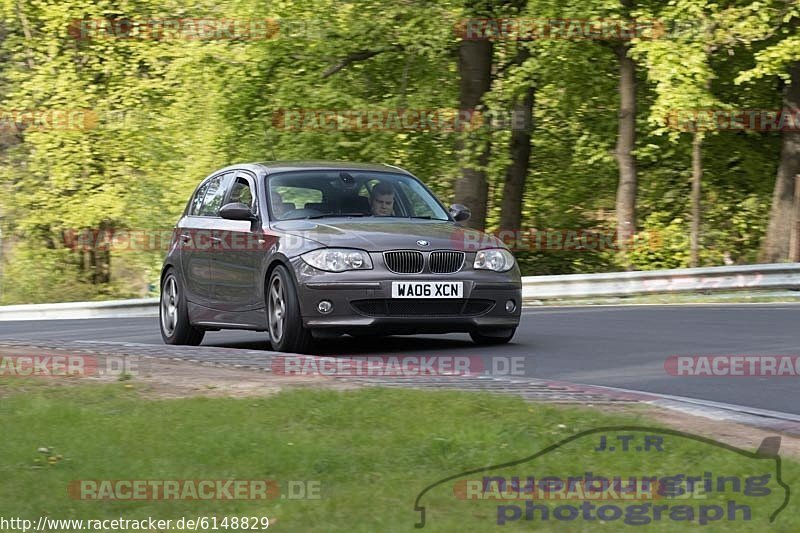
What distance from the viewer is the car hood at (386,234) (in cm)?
1227

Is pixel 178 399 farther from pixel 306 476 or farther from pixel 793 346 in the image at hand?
pixel 793 346

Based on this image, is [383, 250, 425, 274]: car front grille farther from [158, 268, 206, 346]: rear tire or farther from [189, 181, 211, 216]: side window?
[189, 181, 211, 216]: side window

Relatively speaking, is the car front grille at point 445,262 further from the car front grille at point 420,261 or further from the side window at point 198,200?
the side window at point 198,200

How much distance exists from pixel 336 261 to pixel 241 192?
2.06 metres

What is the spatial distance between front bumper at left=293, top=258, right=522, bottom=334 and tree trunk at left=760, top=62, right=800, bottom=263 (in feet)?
53.2

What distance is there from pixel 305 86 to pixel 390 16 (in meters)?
2.08

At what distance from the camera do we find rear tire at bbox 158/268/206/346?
14539 millimetres

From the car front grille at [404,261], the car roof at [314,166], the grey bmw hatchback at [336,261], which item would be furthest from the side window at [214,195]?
the car front grille at [404,261]

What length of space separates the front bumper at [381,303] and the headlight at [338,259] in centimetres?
4

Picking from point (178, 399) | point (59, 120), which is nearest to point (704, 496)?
point (178, 399)

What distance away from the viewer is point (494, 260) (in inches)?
502

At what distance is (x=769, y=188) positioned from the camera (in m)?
31.5

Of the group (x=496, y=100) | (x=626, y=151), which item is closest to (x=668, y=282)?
(x=626, y=151)

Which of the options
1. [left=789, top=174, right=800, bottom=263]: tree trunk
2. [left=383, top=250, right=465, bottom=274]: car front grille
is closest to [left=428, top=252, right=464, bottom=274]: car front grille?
[left=383, top=250, right=465, bottom=274]: car front grille
